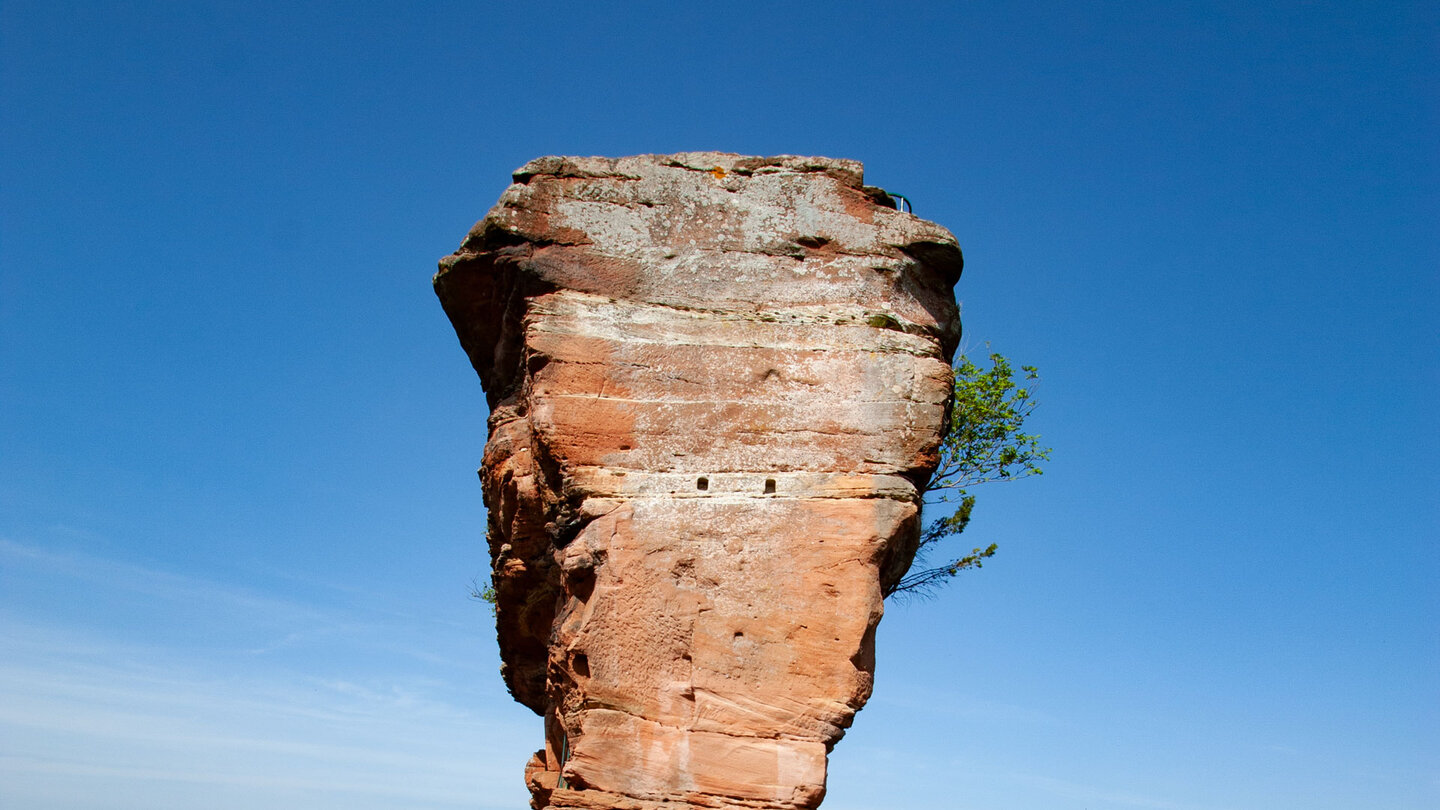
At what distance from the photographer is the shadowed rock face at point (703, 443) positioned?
18.6 feet

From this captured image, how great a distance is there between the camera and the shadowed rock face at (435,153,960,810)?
5660 millimetres

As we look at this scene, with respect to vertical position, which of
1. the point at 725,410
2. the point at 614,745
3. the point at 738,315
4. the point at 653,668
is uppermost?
the point at 738,315

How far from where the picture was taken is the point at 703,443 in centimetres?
618

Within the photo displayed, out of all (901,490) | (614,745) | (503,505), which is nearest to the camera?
(614,745)

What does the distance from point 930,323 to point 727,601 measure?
195cm

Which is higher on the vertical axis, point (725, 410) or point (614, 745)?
point (725, 410)

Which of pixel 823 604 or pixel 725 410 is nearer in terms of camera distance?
pixel 823 604

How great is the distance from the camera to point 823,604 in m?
5.80

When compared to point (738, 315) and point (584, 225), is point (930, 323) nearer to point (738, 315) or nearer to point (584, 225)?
point (738, 315)

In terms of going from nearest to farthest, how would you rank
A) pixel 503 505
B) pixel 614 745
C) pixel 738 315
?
pixel 614 745 < pixel 738 315 < pixel 503 505

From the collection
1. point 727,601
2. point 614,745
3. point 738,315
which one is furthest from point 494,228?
point 614,745

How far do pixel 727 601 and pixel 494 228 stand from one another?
2388mm

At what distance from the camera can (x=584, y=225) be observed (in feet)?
21.8

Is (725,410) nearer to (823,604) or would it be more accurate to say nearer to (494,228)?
(823,604)
